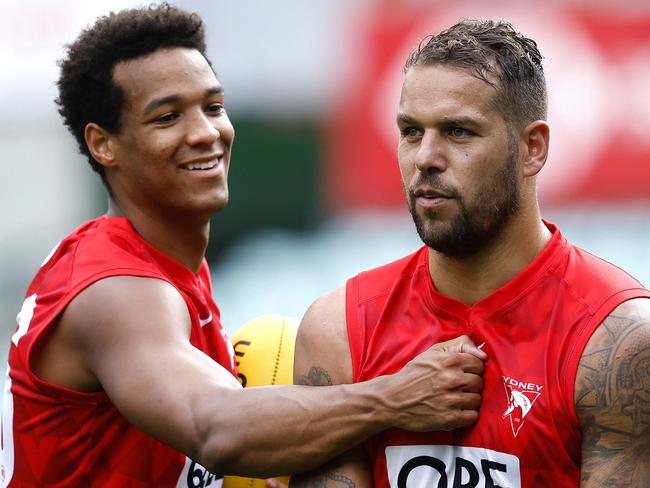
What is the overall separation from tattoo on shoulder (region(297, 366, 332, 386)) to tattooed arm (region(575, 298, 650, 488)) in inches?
34.6

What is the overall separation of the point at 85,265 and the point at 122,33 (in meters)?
1.02

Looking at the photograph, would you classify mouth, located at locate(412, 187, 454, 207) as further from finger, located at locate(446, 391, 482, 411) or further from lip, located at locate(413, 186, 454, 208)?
finger, located at locate(446, 391, 482, 411)

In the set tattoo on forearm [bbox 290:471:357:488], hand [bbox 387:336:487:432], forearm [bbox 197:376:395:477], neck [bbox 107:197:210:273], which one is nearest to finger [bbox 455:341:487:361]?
hand [bbox 387:336:487:432]

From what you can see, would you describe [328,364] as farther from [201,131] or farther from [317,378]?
[201,131]

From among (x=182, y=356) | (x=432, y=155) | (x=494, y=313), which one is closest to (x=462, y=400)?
(x=494, y=313)

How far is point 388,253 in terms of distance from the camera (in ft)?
36.9

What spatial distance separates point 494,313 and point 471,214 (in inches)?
13.4

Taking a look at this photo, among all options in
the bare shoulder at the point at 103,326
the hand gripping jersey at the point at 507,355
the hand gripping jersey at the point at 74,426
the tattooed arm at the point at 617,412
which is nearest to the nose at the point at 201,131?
→ the hand gripping jersey at the point at 74,426

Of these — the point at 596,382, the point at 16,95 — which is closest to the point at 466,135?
the point at 596,382

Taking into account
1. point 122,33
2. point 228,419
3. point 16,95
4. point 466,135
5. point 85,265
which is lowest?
point 228,419

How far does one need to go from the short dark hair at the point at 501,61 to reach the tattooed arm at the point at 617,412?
0.82 metres

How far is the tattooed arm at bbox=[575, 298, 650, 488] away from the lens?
135 inches

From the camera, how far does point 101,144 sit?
4652 mm

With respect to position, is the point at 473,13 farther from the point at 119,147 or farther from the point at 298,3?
the point at 119,147
